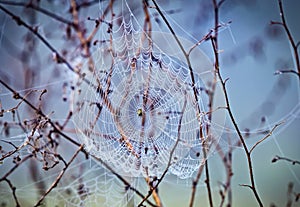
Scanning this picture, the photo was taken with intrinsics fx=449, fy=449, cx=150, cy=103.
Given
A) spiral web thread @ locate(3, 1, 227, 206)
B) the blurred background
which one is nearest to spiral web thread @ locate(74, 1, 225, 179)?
spiral web thread @ locate(3, 1, 227, 206)

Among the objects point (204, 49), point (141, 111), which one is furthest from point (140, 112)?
point (204, 49)

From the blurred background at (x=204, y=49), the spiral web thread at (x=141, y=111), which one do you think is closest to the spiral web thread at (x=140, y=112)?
the spiral web thread at (x=141, y=111)

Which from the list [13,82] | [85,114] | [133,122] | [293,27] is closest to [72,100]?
[85,114]

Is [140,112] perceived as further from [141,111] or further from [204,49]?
[204,49]

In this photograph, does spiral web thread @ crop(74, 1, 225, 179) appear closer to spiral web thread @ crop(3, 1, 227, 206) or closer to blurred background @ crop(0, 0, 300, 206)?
spiral web thread @ crop(3, 1, 227, 206)

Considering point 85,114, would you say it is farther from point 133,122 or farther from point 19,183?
point 19,183

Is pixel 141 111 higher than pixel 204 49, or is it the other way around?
pixel 204 49

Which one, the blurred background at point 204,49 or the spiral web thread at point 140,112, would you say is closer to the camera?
the spiral web thread at point 140,112

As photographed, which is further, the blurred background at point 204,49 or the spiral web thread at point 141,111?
the blurred background at point 204,49

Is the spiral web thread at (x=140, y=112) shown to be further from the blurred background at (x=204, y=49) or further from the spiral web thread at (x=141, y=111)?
the blurred background at (x=204, y=49)
